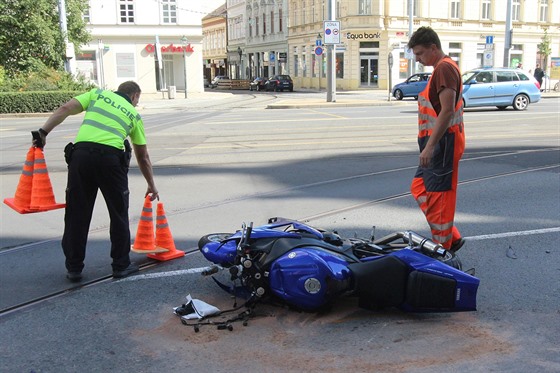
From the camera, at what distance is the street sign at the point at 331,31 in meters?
28.4

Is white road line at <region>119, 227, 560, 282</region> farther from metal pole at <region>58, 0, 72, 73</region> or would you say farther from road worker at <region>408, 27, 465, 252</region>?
metal pole at <region>58, 0, 72, 73</region>

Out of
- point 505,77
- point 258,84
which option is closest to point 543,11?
point 258,84

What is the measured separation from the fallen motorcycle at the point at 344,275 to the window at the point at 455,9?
155ft

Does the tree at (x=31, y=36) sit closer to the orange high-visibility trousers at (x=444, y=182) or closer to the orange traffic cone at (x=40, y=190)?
the orange traffic cone at (x=40, y=190)

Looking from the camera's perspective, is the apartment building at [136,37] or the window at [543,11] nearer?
the apartment building at [136,37]

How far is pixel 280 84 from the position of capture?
4866 centimetres

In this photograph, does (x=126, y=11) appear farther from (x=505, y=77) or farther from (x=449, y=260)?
(x=449, y=260)

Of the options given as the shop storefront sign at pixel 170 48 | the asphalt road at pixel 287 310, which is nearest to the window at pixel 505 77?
the asphalt road at pixel 287 310

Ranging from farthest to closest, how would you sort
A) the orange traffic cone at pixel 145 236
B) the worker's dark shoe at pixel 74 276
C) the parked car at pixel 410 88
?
the parked car at pixel 410 88
the orange traffic cone at pixel 145 236
the worker's dark shoe at pixel 74 276

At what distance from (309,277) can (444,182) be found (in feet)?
4.91

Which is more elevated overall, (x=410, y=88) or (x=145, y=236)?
(x=410, y=88)

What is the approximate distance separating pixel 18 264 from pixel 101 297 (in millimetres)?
1276

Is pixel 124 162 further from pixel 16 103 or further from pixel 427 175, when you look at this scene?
pixel 16 103

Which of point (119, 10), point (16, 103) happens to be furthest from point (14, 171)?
point (119, 10)
